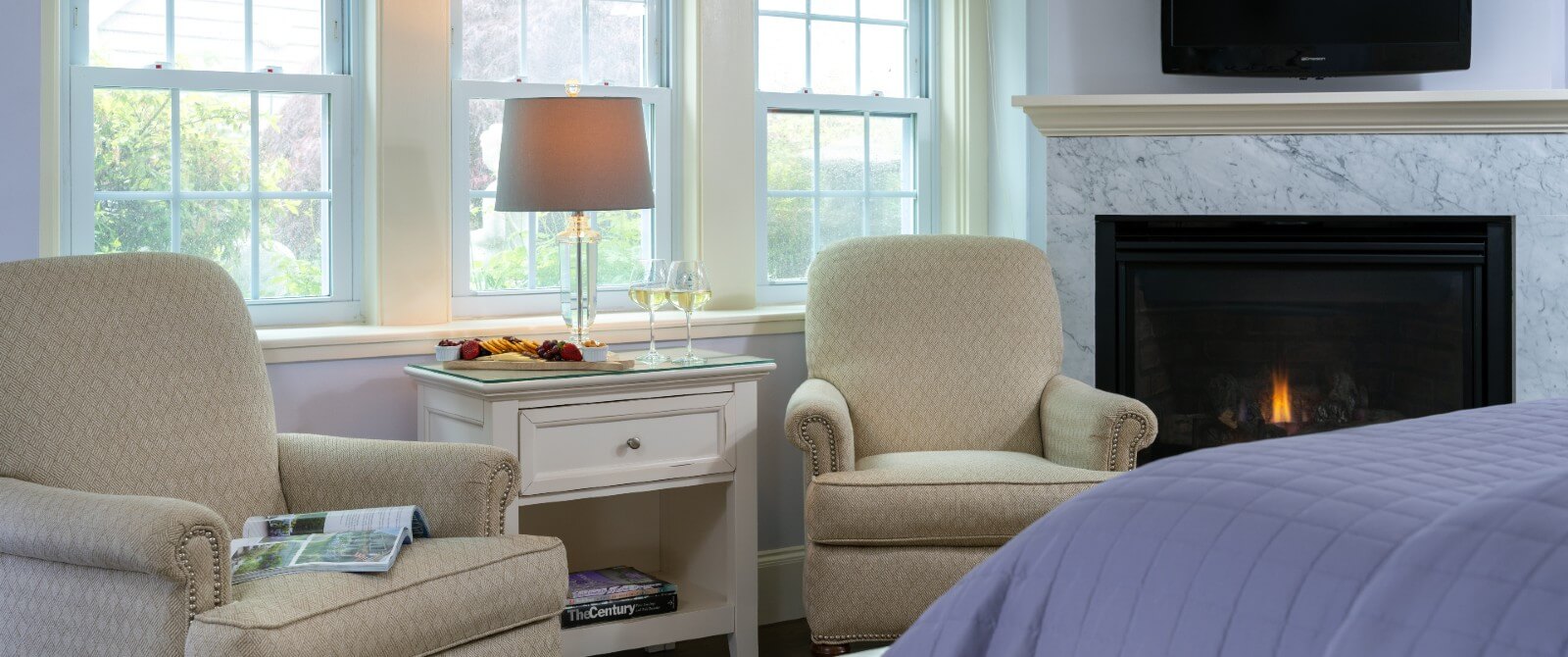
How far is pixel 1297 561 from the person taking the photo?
1.25 m

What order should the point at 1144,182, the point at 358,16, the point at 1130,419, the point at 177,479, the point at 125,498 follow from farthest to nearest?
the point at 1144,182
the point at 358,16
the point at 1130,419
the point at 177,479
the point at 125,498

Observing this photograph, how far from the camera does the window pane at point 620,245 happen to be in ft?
11.7

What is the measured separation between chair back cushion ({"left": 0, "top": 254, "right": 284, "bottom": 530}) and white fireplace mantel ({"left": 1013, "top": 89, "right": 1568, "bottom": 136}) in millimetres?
2069

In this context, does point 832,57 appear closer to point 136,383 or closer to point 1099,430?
point 1099,430

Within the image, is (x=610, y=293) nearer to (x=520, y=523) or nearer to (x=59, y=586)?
(x=520, y=523)

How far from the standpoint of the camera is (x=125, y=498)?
198 cm

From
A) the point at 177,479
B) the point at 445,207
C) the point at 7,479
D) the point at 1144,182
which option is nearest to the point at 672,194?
the point at 445,207

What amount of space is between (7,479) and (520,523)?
1.15 metres

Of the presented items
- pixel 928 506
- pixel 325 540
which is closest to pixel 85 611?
pixel 325 540

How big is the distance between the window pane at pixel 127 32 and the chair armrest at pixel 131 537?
1.27m

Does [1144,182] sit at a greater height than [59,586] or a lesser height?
greater

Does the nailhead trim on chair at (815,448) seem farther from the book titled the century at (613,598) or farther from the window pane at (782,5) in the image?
the window pane at (782,5)

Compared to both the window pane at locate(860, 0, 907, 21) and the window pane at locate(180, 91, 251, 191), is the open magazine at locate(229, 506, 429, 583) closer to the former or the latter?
the window pane at locate(180, 91, 251, 191)

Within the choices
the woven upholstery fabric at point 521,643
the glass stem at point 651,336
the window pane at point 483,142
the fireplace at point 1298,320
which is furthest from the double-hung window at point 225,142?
the fireplace at point 1298,320
